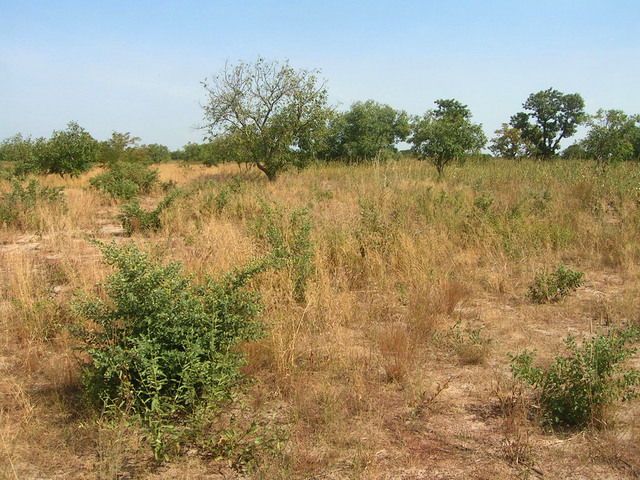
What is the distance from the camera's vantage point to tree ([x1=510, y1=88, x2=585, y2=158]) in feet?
92.0

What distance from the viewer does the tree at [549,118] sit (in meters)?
28.0

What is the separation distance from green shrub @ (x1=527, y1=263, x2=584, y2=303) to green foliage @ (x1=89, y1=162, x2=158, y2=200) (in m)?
9.89

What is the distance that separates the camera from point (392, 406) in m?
3.04

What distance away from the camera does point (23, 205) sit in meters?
8.68

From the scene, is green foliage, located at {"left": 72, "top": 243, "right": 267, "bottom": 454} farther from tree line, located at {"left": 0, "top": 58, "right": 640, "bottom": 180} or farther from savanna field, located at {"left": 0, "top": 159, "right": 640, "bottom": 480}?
tree line, located at {"left": 0, "top": 58, "right": 640, "bottom": 180}

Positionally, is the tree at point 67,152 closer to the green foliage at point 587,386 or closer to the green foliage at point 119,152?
the green foliage at point 119,152

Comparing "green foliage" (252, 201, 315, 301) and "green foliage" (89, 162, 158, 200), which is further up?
"green foliage" (89, 162, 158, 200)

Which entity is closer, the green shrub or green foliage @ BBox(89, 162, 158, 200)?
the green shrub

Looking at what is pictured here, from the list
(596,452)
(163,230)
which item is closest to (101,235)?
(163,230)

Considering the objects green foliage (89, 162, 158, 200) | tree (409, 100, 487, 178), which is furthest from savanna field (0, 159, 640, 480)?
tree (409, 100, 487, 178)

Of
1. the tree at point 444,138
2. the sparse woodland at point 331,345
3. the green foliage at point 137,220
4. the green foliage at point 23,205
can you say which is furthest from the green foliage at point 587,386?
the tree at point 444,138

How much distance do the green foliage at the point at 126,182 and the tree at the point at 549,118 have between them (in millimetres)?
23034

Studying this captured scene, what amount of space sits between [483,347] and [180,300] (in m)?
2.35

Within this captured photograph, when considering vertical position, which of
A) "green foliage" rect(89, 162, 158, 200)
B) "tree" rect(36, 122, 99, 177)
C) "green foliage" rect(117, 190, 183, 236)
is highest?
"tree" rect(36, 122, 99, 177)
